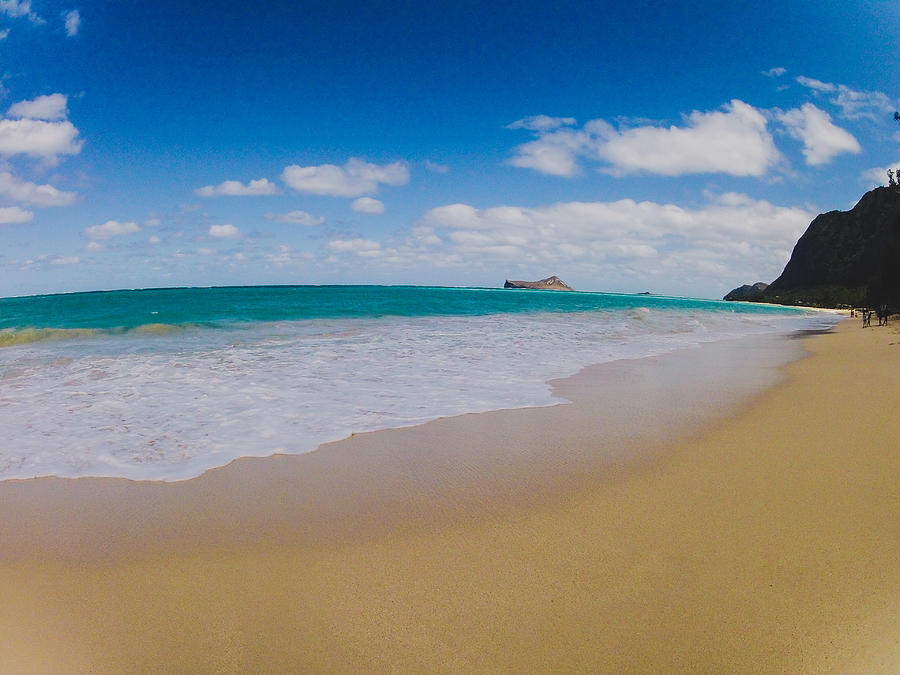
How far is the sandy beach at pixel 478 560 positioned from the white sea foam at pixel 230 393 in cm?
59

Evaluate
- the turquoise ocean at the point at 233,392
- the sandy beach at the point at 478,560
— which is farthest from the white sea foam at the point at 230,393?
the sandy beach at the point at 478,560

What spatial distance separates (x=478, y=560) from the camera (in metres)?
2.73

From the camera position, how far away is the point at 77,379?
26.9 feet

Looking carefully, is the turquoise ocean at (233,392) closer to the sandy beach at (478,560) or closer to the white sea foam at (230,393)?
the white sea foam at (230,393)

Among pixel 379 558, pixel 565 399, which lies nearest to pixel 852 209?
pixel 565 399

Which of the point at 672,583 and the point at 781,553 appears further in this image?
the point at 781,553

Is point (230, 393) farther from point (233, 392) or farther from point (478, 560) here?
point (478, 560)

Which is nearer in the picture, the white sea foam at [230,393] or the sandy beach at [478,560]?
the sandy beach at [478,560]

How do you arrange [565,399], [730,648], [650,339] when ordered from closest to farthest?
[730,648]
[565,399]
[650,339]

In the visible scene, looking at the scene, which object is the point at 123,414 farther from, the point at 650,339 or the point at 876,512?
the point at 650,339

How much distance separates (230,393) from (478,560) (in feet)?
18.0

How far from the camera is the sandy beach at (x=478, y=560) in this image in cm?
207

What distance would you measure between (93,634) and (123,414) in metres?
4.48

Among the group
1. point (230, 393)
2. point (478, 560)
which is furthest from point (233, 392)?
point (478, 560)
